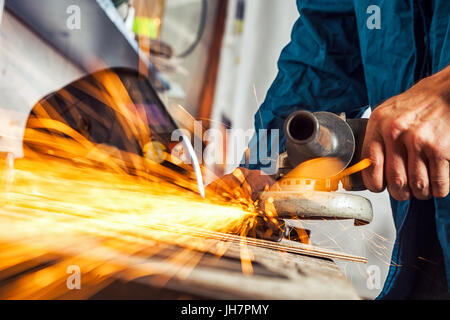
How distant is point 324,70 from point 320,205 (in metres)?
0.71

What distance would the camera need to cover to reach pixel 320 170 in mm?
652

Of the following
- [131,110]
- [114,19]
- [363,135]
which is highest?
[114,19]

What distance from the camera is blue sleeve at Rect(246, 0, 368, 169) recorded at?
117 cm

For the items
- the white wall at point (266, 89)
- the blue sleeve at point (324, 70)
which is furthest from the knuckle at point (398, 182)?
the white wall at point (266, 89)

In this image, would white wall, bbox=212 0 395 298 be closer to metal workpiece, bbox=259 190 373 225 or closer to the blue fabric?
the blue fabric

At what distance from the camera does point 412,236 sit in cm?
85

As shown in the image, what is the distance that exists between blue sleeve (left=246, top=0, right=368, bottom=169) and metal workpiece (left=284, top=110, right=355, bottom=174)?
0.54 meters

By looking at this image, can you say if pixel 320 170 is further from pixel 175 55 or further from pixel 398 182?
pixel 175 55

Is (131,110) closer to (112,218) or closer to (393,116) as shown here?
(112,218)

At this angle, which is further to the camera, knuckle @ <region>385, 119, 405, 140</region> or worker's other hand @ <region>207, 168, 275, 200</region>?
worker's other hand @ <region>207, 168, 275, 200</region>

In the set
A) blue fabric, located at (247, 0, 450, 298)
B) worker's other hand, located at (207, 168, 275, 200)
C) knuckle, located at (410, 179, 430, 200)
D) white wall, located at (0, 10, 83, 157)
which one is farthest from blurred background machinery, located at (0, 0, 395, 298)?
knuckle, located at (410, 179, 430, 200)

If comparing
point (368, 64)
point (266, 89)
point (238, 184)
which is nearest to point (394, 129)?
point (368, 64)
